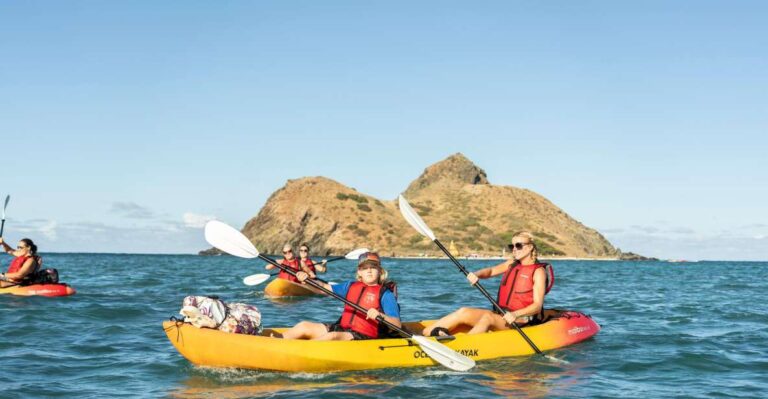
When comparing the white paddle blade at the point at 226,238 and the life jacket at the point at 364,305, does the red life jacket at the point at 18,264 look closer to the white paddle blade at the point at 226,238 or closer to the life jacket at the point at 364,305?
the white paddle blade at the point at 226,238

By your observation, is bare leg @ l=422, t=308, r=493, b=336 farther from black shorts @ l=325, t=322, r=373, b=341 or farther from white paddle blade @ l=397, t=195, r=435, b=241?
white paddle blade @ l=397, t=195, r=435, b=241

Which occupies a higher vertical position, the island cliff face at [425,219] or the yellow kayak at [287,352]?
the island cliff face at [425,219]

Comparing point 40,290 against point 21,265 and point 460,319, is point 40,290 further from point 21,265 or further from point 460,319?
point 460,319

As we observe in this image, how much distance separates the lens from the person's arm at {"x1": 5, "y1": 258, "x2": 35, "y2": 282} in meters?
15.6

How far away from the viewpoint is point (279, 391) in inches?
294

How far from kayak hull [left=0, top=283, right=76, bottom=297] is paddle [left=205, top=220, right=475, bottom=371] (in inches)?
339

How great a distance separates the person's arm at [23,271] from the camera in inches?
615

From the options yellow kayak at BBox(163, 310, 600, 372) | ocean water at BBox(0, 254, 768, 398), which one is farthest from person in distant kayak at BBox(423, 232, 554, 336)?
yellow kayak at BBox(163, 310, 600, 372)

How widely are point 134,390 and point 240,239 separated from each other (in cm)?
235

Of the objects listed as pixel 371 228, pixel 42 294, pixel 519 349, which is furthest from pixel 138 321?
pixel 371 228

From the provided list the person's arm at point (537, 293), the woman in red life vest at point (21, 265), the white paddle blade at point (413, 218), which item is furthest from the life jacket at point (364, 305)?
the woman in red life vest at point (21, 265)

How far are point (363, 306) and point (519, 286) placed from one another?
240 cm

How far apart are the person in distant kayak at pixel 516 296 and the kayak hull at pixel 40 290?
10.3m

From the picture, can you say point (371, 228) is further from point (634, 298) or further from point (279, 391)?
point (279, 391)
